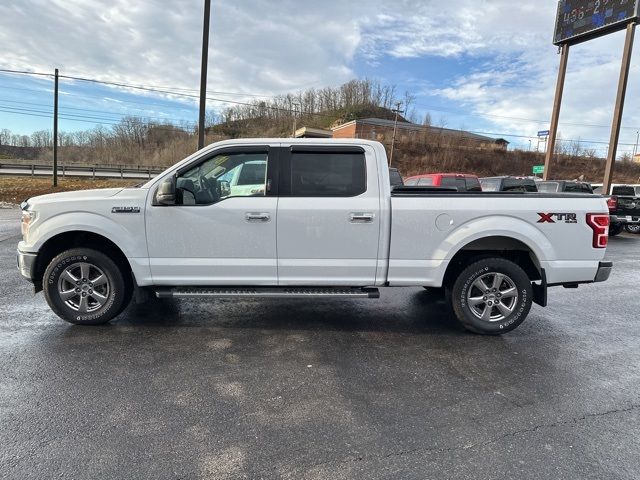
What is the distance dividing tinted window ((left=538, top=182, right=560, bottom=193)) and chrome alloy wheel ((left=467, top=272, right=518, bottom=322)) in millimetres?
12272

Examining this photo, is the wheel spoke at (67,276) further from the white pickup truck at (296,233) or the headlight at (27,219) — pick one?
the headlight at (27,219)

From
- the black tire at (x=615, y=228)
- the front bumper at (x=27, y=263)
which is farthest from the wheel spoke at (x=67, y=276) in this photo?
the black tire at (x=615, y=228)

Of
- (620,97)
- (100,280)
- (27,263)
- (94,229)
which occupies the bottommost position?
(100,280)

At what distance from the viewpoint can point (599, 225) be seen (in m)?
4.51

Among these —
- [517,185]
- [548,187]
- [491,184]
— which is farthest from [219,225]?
[548,187]

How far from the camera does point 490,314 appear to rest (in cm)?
475

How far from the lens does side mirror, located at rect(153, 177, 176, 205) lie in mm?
4371

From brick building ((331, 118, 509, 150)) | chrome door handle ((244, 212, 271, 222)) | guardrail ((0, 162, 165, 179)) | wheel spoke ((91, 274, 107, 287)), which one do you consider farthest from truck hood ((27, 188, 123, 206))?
brick building ((331, 118, 509, 150))

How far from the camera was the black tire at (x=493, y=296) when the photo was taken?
4.67 m

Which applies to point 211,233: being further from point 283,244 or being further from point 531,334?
point 531,334

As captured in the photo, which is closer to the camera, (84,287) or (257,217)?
(257,217)

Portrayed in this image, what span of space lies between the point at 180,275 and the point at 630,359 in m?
4.69

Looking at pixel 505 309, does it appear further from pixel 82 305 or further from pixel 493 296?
pixel 82 305

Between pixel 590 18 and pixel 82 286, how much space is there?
24603mm
